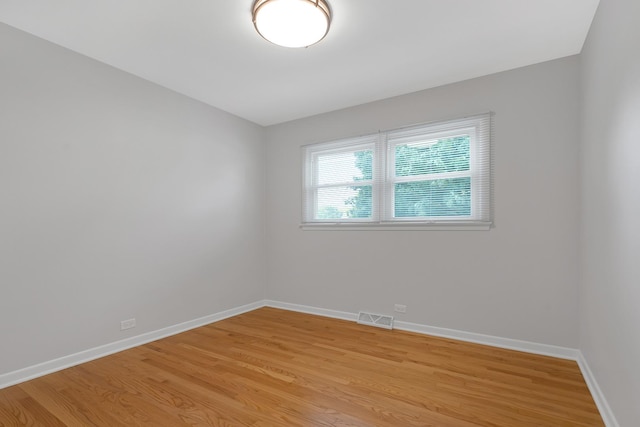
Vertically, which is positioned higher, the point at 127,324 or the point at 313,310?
the point at 127,324

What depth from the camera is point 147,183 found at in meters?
3.19

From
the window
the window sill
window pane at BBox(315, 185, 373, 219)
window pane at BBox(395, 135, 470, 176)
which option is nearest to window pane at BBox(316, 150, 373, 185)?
the window

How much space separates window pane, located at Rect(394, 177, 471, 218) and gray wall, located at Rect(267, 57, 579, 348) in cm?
24

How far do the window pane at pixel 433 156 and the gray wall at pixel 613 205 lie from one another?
1.00 metres

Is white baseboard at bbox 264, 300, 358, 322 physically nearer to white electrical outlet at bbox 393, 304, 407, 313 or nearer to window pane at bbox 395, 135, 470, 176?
white electrical outlet at bbox 393, 304, 407, 313

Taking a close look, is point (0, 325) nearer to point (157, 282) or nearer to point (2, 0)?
point (157, 282)

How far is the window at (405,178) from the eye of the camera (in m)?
3.14

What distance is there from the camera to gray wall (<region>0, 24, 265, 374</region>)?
7.67 ft

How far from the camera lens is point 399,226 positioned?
11.6 feet

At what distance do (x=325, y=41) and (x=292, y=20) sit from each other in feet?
1.59

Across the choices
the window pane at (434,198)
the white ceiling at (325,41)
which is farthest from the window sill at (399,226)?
the white ceiling at (325,41)

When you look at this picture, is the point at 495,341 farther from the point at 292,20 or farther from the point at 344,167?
the point at 292,20

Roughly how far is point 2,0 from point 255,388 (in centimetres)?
314

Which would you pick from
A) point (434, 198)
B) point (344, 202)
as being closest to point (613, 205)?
point (434, 198)
